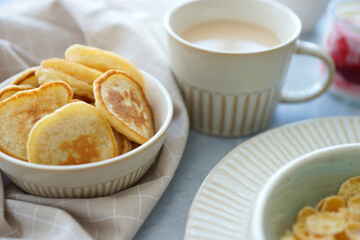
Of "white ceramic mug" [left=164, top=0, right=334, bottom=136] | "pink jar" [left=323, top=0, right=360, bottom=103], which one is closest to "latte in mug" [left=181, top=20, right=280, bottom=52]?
"white ceramic mug" [left=164, top=0, right=334, bottom=136]

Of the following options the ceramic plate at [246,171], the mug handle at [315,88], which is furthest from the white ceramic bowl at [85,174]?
the mug handle at [315,88]

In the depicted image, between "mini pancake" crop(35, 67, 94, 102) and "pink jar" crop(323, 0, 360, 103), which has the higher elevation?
"mini pancake" crop(35, 67, 94, 102)

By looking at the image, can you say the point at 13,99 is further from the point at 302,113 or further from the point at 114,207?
the point at 302,113

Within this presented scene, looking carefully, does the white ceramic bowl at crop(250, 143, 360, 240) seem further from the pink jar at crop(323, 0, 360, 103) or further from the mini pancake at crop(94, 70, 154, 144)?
the pink jar at crop(323, 0, 360, 103)

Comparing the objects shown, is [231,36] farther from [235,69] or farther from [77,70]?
[77,70]

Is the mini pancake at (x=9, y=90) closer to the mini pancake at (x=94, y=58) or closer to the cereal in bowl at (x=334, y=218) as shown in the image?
the mini pancake at (x=94, y=58)

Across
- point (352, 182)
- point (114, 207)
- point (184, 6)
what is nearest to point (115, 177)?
point (114, 207)
